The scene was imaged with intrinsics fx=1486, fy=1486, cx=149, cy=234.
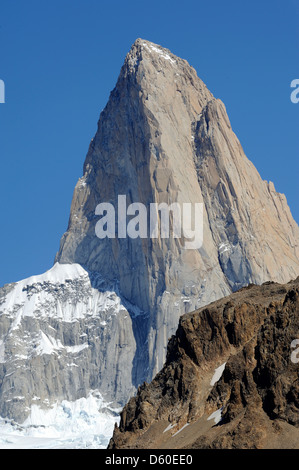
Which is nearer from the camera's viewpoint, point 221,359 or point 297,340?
point 297,340

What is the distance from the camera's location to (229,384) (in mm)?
99875

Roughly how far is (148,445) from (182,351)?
9.68 m

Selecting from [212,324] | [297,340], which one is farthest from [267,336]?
[212,324]

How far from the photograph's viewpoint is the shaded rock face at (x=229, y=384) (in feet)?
308

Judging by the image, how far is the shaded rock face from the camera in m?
93.8
